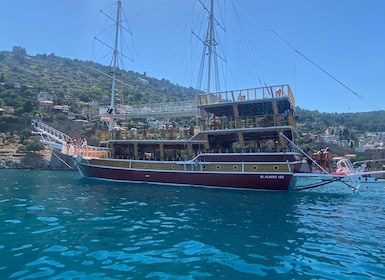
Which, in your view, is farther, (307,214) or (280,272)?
(307,214)

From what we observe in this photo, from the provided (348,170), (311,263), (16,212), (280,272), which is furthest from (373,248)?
(348,170)

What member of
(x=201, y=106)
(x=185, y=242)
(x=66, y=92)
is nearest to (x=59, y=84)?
(x=66, y=92)

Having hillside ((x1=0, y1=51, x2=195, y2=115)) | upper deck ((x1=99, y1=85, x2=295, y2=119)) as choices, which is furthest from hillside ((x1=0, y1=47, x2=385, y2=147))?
upper deck ((x1=99, y1=85, x2=295, y2=119))

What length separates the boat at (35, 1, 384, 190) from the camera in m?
18.7

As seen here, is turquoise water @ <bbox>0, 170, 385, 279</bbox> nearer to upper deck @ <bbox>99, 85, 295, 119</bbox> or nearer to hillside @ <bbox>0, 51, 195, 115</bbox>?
upper deck @ <bbox>99, 85, 295, 119</bbox>

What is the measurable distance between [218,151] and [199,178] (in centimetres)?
288

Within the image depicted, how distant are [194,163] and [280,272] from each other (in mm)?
15742

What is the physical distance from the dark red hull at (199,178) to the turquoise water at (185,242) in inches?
253

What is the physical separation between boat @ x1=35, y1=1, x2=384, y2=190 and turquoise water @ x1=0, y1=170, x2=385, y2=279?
22.3 ft

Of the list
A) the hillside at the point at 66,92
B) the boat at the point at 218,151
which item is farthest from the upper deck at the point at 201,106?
the hillside at the point at 66,92

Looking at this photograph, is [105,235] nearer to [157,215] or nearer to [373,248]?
[157,215]

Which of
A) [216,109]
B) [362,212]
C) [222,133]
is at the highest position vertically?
[216,109]

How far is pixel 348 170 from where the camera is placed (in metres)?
18.2

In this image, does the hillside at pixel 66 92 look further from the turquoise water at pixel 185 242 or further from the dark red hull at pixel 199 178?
the turquoise water at pixel 185 242
